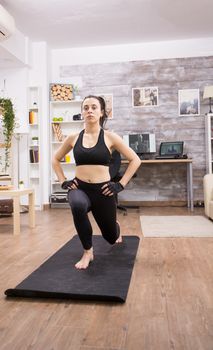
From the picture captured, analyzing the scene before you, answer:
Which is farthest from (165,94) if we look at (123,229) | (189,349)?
(189,349)

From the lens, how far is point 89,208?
211 centimetres

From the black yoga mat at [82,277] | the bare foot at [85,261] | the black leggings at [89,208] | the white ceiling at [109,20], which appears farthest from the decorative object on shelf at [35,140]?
the bare foot at [85,261]

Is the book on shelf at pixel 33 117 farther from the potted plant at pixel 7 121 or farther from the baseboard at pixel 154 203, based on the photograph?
the baseboard at pixel 154 203

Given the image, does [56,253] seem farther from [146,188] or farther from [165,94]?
[165,94]

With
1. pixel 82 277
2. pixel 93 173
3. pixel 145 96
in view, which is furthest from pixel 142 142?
pixel 82 277

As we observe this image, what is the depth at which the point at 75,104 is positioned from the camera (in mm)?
6031

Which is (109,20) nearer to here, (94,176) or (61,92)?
(61,92)

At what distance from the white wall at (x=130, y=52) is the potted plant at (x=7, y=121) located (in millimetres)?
1394

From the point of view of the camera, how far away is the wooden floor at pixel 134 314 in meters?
1.18

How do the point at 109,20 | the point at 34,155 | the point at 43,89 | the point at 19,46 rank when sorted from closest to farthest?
the point at 109,20 < the point at 19,46 < the point at 34,155 < the point at 43,89

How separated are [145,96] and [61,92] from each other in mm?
1601

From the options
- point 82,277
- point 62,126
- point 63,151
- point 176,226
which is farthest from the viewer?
point 62,126

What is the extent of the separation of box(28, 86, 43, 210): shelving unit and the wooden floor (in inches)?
136

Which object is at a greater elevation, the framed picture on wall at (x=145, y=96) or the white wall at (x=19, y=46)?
the white wall at (x=19, y=46)
